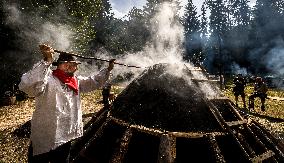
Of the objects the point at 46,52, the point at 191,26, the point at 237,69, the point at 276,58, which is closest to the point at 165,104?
the point at 46,52

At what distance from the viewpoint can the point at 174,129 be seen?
484 cm

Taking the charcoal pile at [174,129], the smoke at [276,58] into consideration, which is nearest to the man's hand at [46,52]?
the charcoal pile at [174,129]

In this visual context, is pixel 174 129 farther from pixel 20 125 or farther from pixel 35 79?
pixel 20 125

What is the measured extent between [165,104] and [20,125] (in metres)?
8.47

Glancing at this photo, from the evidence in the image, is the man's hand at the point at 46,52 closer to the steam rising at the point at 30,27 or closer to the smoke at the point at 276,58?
the steam rising at the point at 30,27

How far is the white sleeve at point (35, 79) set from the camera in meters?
3.76

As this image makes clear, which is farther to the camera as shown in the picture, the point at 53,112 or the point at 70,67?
the point at 70,67

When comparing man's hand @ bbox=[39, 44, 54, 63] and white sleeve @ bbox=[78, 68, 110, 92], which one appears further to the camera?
white sleeve @ bbox=[78, 68, 110, 92]

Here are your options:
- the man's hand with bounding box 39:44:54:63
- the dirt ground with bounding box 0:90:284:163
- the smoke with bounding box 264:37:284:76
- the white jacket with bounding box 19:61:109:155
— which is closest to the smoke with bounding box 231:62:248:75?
the smoke with bounding box 264:37:284:76

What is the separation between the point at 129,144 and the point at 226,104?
206 centimetres

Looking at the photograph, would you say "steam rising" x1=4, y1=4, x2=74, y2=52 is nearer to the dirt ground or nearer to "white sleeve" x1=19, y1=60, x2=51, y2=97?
the dirt ground

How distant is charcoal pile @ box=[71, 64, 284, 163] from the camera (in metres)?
4.73

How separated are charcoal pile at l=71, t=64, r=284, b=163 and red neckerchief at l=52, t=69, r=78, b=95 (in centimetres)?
120

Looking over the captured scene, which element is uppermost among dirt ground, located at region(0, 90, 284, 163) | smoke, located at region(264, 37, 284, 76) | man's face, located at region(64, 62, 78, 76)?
smoke, located at region(264, 37, 284, 76)
